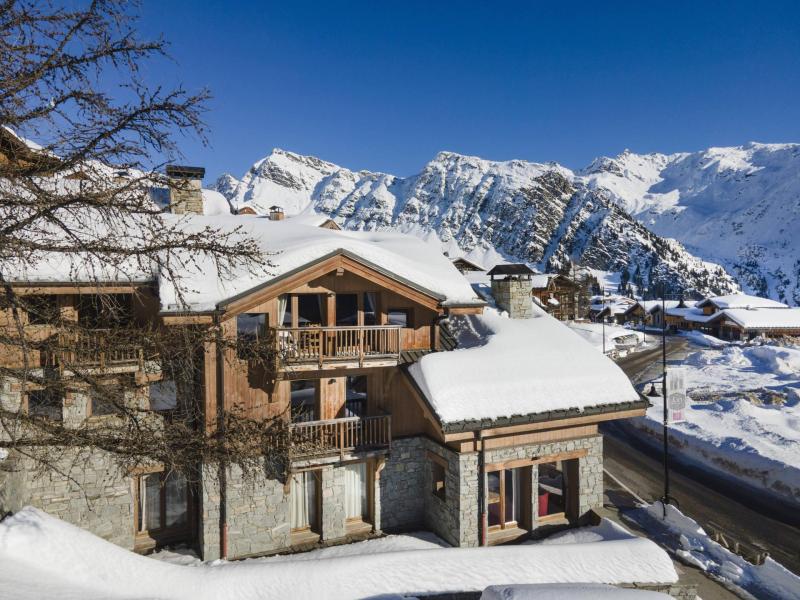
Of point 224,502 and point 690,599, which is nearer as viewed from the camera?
point 690,599

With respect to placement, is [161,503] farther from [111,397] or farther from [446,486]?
[111,397]

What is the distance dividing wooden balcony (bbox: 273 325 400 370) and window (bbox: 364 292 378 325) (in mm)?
630

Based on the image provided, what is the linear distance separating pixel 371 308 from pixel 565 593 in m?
8.93

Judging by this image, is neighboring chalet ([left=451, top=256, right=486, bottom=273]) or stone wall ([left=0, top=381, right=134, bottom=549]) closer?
stone wall ([left=0, top=381, right=134, bottom=549])

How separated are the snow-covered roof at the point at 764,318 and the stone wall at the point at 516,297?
6573 cm

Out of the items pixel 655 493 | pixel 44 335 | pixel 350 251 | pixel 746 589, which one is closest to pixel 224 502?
pixel 44 335

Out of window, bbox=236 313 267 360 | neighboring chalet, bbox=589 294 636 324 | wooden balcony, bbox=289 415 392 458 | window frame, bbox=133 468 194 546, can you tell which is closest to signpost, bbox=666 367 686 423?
wooden balcony, bbox=289 415 392 458

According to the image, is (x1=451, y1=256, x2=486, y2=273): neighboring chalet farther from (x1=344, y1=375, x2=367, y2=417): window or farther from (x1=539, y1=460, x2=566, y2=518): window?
(x1=344, y1=375, x2=367, y2=417): window

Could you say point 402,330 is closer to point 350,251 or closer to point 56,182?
point 350,251

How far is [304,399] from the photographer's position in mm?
13773

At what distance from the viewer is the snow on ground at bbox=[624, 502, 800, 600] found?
11.4 meters

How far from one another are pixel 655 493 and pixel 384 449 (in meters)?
11.2

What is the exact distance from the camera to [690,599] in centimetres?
1071

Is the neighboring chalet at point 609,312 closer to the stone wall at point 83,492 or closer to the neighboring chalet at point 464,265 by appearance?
the neighboring chalet at point 464,265
